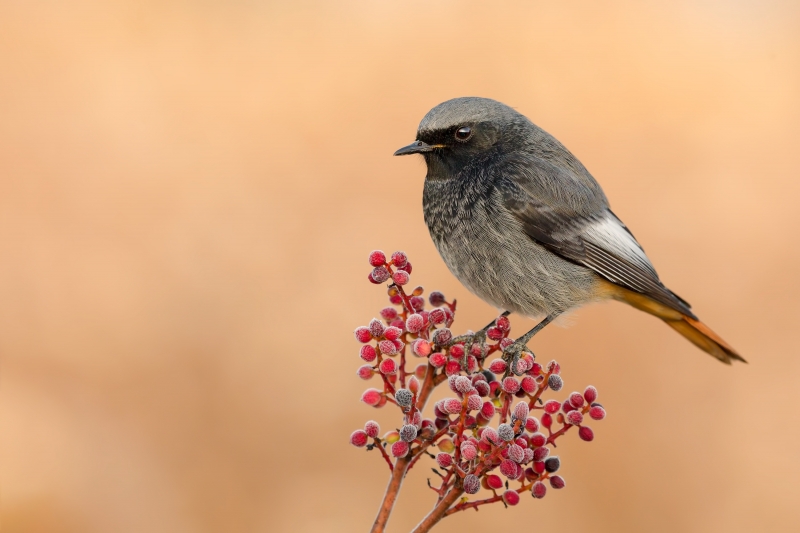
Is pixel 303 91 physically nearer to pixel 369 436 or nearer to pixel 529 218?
pixel 529 218

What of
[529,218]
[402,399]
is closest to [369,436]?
[402,399]

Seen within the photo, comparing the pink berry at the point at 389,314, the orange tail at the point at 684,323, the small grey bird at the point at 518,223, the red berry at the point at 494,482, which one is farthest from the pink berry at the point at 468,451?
the orange tail at the point at 684,323

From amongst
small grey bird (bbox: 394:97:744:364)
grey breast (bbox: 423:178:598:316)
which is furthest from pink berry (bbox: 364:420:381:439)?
grey breast (bbox: 423:178:598:316)

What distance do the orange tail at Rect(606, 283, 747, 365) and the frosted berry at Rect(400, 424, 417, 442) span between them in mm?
2461

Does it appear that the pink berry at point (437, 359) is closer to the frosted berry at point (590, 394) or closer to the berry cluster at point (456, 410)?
the berry cluster at point (456, 410)

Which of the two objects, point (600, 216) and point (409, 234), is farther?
point (409, 234)

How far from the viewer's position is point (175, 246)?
246 inches

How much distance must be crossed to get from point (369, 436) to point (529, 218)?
2153 millimetres

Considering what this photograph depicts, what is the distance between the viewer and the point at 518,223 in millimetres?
4266

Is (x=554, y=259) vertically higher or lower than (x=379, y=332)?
higher

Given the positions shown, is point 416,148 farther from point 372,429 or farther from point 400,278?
point 372,429

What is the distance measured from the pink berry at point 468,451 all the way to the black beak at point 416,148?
6.98 feet

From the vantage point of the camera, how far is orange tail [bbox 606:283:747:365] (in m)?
4.52

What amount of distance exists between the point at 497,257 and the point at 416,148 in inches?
29.1
